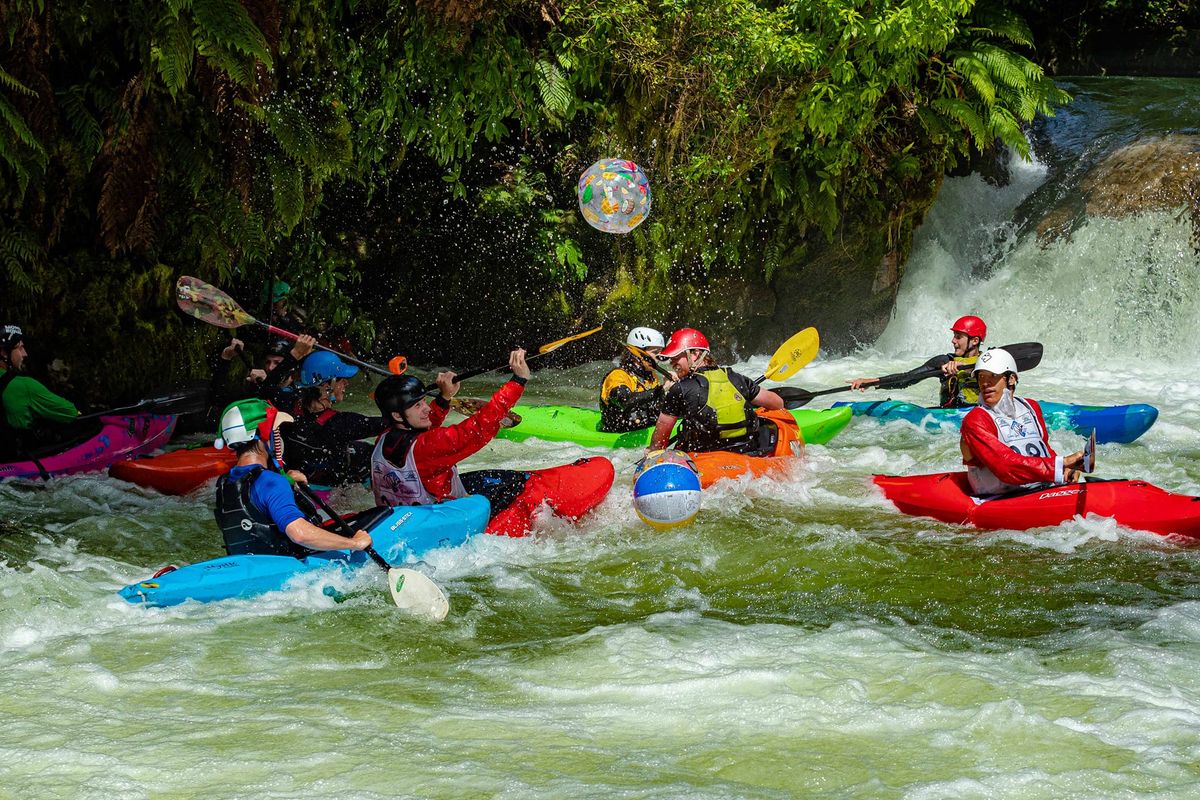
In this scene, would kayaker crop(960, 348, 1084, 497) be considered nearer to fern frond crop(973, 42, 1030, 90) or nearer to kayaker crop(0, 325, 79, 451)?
kayaker crop(0, 325, 79, 451)

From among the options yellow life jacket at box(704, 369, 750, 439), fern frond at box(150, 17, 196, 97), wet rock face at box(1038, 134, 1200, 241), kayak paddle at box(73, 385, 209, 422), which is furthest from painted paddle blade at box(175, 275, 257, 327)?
wet rock face at box(1038, 134, 1200, 241)

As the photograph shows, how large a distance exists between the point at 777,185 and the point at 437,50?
4500 mm

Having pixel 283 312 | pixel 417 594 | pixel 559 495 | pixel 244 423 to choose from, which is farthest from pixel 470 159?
pixel 417 594

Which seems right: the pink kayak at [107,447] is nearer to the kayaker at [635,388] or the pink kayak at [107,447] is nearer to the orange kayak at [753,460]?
the kayaker at [635,388]

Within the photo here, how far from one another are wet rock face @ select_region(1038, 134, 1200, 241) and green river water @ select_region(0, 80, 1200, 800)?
6078 mm

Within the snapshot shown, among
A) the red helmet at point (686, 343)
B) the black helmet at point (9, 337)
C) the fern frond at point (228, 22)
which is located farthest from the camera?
the black helmet at point (9, 337)

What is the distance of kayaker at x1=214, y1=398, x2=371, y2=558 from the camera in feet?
15.5

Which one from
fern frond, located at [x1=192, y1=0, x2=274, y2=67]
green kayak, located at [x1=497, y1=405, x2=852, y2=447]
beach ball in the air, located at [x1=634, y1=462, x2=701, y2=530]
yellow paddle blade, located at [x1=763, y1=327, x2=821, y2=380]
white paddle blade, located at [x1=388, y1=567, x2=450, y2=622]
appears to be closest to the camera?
white paddle blade, located at [x1=388, y1=567, x2=450, y2=622]

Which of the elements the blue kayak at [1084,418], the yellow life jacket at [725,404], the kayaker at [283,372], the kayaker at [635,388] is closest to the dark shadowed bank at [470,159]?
the kayaker at [283,372]

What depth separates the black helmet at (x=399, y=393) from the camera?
18.5 ft

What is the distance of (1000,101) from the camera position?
39.1 ft

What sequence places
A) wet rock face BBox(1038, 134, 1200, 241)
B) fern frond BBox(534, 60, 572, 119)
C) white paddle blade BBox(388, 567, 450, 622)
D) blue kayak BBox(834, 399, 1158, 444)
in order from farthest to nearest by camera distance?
wet rock face BBox(1038, 134, 1200, 241), fern frond BBox(534, 60, 572, 119), blue kayak BBox(834, 399, 1158, 444), white paddle blade BBox(388, 567, 450, 622)

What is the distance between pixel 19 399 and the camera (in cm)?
754

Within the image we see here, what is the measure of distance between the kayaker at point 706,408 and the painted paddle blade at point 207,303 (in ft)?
9.37
